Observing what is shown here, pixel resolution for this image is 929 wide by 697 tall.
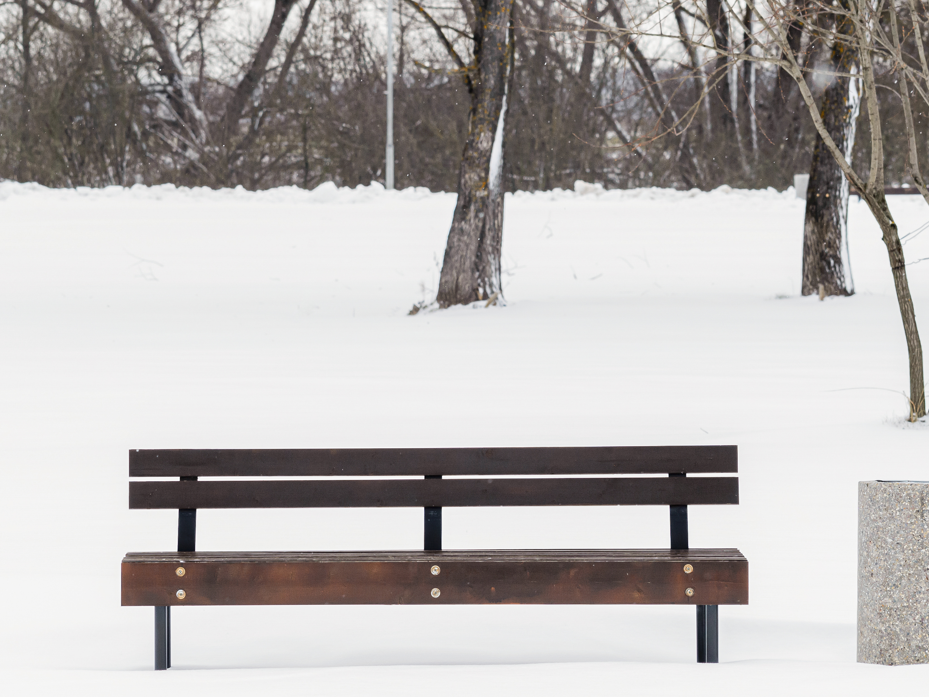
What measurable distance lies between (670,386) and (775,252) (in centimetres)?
973

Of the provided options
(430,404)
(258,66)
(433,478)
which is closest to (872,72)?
(430,404)

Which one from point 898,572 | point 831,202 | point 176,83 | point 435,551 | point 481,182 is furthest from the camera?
point 176,83

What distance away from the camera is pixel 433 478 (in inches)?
158

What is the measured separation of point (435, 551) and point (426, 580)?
0.74ft

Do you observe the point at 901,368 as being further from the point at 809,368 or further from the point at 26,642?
the point at 26,642

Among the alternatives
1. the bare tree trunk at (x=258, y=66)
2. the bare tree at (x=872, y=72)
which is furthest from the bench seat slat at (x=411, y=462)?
the bare tree trunk at (x=258, y=66)

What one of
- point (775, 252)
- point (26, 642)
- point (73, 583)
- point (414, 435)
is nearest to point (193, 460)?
point (26, 642)

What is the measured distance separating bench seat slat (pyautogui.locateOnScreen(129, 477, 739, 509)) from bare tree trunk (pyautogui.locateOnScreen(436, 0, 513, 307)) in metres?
10.1

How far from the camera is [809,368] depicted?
1034 centimetres

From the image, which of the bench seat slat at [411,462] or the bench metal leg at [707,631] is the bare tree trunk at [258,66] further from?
the bench metal leg at [707,631]

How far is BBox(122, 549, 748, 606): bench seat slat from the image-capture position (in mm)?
3828

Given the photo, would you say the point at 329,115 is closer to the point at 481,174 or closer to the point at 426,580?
the point at 481,174

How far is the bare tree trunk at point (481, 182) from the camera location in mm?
13820

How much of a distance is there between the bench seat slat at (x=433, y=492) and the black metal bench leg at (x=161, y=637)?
335mm
